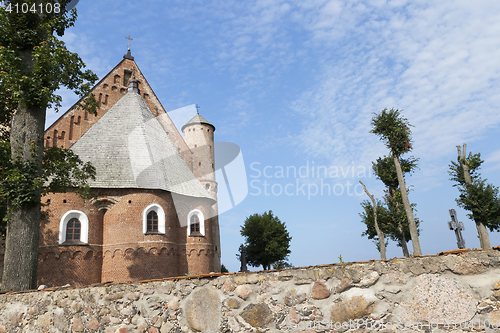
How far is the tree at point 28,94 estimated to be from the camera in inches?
386

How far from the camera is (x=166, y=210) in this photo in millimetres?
22031

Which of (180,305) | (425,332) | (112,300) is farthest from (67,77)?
(425,332)

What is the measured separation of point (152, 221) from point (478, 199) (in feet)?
70.8

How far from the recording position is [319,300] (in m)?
4.39

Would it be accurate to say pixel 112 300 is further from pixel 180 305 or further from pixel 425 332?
pixel 425 332

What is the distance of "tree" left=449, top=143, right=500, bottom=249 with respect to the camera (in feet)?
71.4

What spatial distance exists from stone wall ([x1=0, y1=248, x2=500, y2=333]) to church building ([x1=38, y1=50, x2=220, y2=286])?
14739 mm

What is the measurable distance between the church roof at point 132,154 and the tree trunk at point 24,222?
1053 centimetres

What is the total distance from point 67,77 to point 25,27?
2079 millimetres

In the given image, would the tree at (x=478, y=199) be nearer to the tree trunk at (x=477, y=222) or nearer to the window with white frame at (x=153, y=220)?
the tree trunk at (x=477, y=222)

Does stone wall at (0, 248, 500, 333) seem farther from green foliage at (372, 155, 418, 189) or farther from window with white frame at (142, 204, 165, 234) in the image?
green foliage at (372, 155, 418, 189)

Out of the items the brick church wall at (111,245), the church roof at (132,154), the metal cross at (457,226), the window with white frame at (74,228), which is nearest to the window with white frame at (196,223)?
the church roof at (132,154)

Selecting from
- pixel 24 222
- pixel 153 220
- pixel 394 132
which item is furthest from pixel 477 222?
pixel 24 222

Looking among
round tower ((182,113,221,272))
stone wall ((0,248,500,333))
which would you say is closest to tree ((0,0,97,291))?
stone wall ((0,248,500,333))
